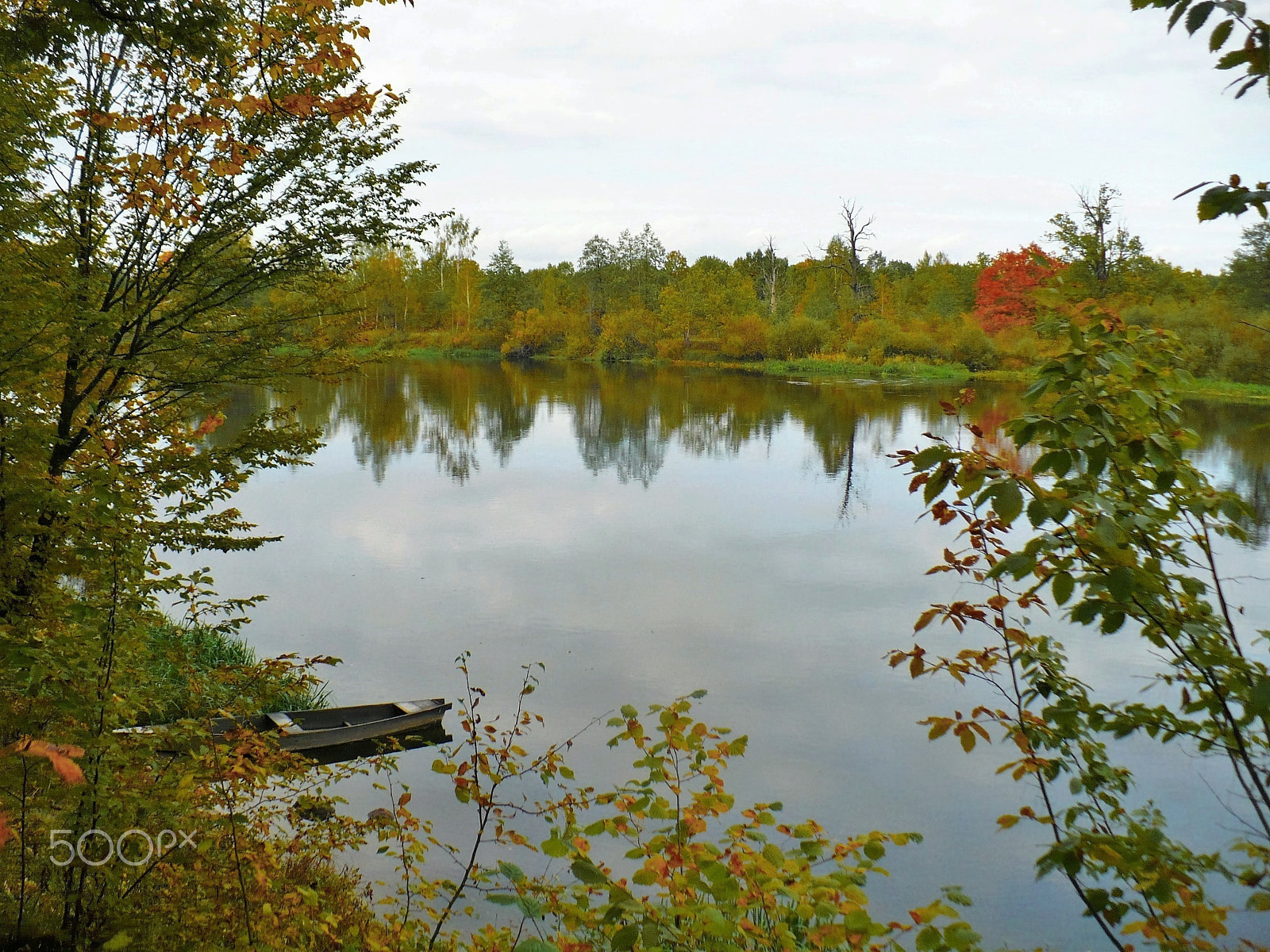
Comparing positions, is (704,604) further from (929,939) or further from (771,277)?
(771,277)

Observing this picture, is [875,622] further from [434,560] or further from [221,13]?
[221,13]

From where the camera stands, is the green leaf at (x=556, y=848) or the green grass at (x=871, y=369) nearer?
the green leaf at (x=556, y=848)

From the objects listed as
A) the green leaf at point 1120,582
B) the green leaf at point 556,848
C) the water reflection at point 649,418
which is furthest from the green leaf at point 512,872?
the water reflection at point 649,418

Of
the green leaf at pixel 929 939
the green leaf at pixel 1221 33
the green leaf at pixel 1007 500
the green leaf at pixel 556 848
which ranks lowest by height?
the green leaf at pixel 929 939

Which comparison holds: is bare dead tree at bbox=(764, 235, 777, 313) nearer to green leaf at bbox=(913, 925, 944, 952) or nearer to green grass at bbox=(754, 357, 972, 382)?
green grass at bbox=(754, 357, 972, 382)

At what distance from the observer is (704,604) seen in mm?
14531

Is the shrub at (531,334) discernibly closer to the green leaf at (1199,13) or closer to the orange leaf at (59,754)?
the orange leaf at (59,754)

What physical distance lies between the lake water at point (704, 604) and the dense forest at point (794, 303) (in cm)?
1109

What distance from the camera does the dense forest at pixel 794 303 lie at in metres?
46.1

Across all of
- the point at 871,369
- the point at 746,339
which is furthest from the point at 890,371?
the point at 746,339

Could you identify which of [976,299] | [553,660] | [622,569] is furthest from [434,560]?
[976,299]

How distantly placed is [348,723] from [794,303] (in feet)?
263

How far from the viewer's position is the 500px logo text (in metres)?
3.45

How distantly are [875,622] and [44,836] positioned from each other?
11836mm
